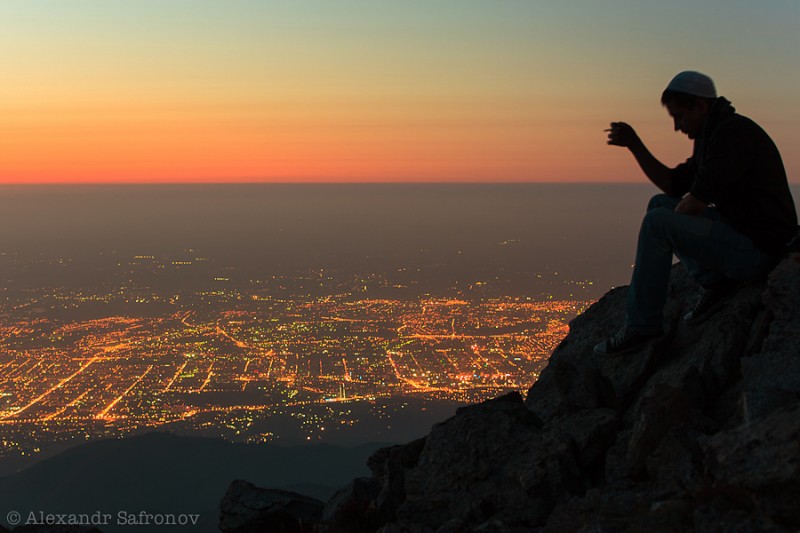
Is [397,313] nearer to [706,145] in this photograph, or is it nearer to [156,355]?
[156,355]

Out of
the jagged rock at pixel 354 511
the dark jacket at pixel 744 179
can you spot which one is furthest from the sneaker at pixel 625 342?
the jagged rock at pixel 354 511

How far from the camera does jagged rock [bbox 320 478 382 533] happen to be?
381 inches

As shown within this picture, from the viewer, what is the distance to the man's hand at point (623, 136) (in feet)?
32.1

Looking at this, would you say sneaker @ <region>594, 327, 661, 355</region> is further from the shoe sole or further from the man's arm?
the man's arm

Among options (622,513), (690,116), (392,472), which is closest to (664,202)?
(690,116)

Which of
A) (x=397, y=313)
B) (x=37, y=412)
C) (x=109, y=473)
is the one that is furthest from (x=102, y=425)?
(x=397, y=313)

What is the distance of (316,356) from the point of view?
147 metres

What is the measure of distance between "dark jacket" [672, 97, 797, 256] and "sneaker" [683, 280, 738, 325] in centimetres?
104

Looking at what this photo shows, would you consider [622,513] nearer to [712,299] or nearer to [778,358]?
[778,358]

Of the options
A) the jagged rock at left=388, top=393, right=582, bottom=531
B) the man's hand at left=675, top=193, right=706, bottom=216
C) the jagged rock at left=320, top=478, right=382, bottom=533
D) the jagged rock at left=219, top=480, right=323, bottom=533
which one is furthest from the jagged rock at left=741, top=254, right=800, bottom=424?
the jagged rock at left=219, top=480, right=323, bottom=533

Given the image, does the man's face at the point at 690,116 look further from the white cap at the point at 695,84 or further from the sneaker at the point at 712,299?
the sneaker at the point at 712,299

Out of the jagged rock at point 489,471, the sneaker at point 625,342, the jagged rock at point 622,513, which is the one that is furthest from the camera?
the sneaker at point 625,342

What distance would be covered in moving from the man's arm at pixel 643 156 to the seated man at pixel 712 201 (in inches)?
0.5

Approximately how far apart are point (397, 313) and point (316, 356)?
45.7 metres
